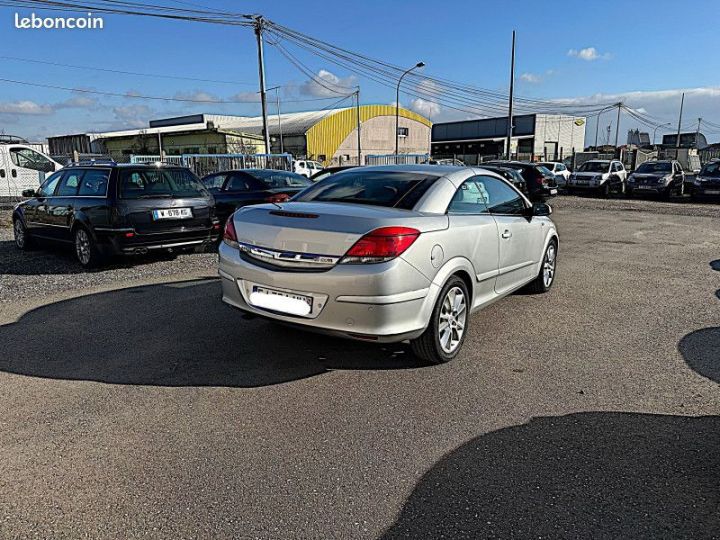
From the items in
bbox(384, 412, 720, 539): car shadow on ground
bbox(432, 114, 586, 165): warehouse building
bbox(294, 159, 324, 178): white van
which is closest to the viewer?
bbox(384, 412, 720, 539): car shadow on ground

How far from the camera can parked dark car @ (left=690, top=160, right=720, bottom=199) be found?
817 inches

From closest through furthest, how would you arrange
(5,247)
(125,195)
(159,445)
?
(159,445), (125,195), (5,247)

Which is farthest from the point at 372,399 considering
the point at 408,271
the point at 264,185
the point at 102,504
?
the point at 264,185

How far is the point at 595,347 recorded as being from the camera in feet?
15.1

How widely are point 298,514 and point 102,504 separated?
948 millimetres

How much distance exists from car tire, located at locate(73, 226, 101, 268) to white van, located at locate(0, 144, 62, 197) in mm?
11774

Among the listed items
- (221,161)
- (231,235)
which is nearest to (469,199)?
(231,235)

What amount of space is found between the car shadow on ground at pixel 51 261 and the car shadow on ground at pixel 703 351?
23.5 ft

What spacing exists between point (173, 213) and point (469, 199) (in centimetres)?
478

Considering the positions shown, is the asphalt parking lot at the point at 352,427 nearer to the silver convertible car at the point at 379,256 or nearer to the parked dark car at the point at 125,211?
the silver convertible car at the point at 379,256

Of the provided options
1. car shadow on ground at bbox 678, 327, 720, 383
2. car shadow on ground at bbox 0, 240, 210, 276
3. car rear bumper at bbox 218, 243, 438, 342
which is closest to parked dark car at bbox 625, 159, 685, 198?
car shadow on ground at bbox 678, 327, 720, 383

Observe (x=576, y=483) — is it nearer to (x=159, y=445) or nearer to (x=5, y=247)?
(x=159, y=445)

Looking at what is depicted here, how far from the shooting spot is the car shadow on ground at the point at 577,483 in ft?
7.66

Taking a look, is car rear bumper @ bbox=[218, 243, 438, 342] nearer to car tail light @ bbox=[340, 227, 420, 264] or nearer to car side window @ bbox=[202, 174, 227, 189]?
car tail light @ bbox=[340, 227, 420, 264]
